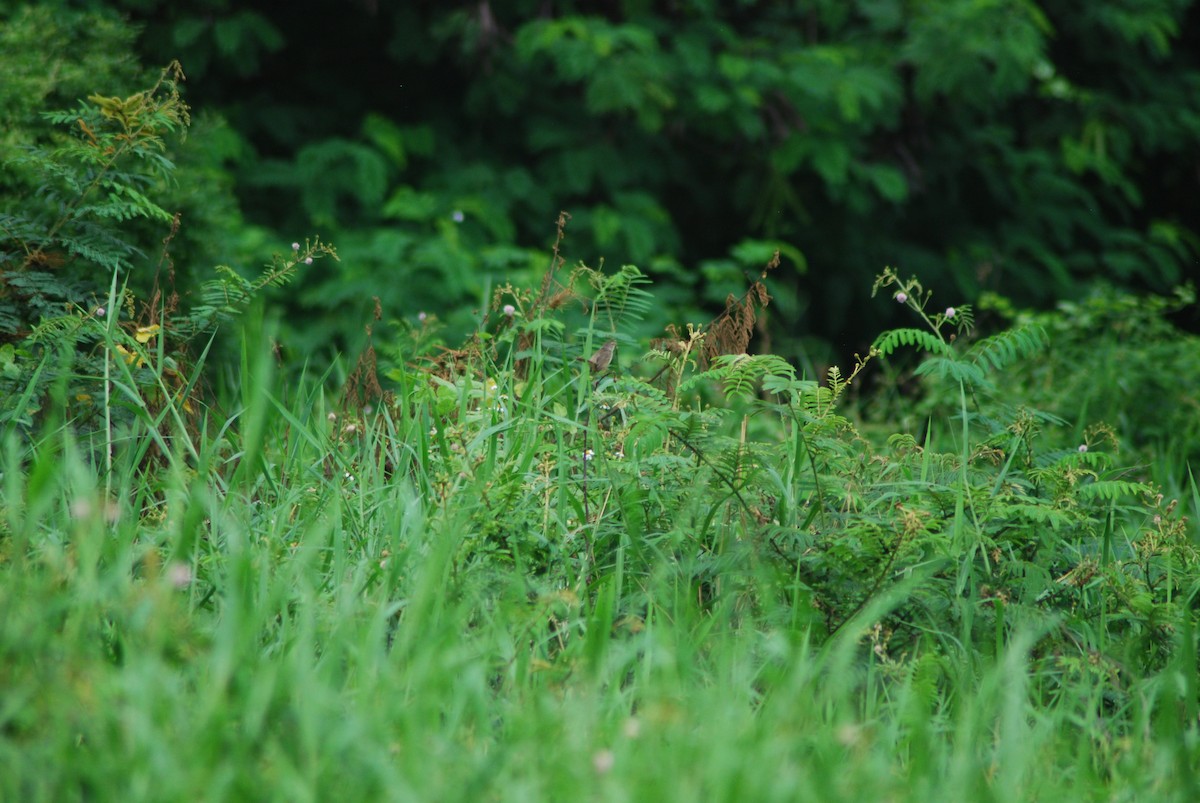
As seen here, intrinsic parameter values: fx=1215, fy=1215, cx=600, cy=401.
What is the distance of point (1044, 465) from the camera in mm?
3264

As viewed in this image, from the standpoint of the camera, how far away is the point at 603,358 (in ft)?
10.9

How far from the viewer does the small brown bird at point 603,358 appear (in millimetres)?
3326

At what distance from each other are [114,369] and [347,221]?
3.43m

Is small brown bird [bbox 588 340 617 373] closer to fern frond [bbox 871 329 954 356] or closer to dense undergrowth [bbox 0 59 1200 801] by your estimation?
dense undergrowth [bbox 0 59 1200 801]

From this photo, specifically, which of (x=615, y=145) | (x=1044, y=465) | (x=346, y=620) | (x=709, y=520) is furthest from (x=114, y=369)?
(x=615, y=145)

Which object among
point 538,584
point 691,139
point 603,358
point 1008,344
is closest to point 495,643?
point 538,584

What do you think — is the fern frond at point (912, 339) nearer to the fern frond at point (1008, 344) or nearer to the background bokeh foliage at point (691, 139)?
the fern frond at point (1008, 344)

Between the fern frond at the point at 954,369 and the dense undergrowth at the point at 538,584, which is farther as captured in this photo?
the fern frond at the point at 954,369

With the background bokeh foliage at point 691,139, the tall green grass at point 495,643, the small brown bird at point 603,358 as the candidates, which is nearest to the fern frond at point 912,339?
the tall green grass at point 495,643

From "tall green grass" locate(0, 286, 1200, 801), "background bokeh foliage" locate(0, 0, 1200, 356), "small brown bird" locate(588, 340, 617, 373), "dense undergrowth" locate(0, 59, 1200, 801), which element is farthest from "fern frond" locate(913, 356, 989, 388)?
"background bokeh foliage" locate(0, 0, 1200, 356)

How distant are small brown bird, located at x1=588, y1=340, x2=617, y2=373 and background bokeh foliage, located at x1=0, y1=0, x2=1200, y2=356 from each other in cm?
204

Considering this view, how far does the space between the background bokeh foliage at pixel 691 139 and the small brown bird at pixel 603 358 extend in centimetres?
204

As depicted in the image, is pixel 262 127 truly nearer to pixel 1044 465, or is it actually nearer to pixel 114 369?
pixel 114 369

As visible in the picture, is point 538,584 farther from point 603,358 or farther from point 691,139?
point 691,139
